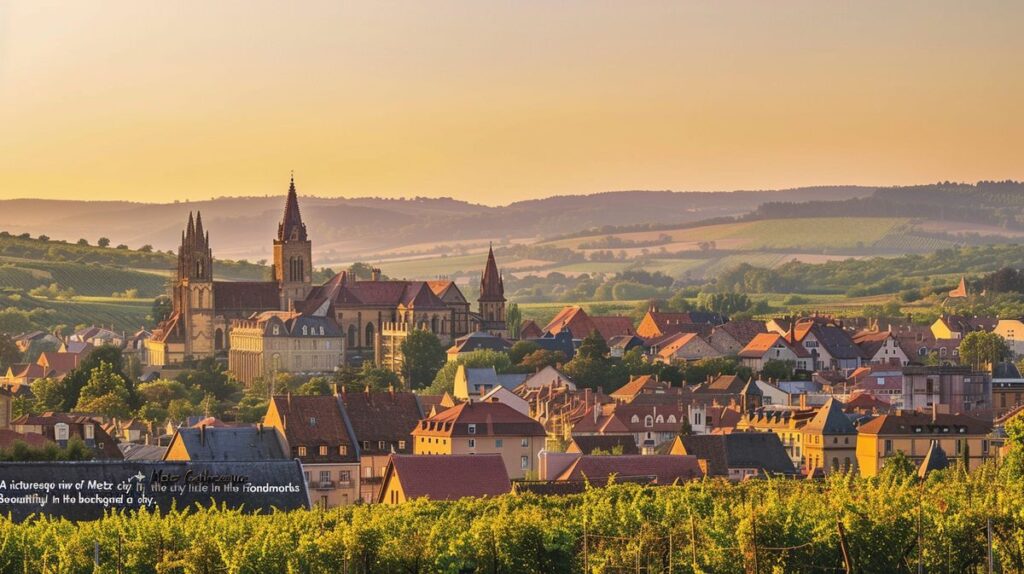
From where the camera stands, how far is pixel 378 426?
293ft

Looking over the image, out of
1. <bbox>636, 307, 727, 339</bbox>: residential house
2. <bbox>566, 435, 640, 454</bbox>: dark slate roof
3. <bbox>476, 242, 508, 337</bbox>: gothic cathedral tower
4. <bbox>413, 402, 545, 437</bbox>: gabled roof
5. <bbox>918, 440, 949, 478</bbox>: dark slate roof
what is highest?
<bbox>476, 242, 508, 337</bbox>: gothic cathedral tower

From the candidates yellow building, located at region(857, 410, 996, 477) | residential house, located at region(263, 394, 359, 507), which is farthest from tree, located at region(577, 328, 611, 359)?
residential house, located at region(263, 394, 359, 507)

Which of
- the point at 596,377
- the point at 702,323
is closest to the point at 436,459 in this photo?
the point at 596,377

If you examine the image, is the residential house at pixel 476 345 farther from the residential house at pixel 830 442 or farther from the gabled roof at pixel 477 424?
the gabled roof at pixel 477 424

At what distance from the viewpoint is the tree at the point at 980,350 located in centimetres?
15438

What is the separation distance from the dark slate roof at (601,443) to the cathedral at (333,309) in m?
72.3

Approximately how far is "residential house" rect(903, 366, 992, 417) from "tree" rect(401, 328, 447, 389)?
38.1 metres

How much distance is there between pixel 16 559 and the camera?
51.6 m

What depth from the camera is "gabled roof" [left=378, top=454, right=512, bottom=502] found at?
237ft

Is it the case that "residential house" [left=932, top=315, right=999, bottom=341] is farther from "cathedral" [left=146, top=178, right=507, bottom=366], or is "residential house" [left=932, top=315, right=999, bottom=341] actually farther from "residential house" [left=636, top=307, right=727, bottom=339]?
"cathedral" [left=146, top=178, right=507, bottom=366]

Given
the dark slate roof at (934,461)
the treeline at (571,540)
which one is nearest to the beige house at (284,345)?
the dark slate roof at (934,461)

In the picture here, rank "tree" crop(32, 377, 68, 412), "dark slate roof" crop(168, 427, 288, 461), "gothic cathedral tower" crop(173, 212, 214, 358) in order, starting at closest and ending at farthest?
"dark slate roof" crop(168, 427, 288, 461), "tree" crop(32, 377, 68, 412), "gothic cathedral tower" crop(173, 212, 214, 358)

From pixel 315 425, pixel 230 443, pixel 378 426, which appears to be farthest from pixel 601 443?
pixel 230 443

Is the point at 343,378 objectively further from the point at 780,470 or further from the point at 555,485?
the point at 555,485
